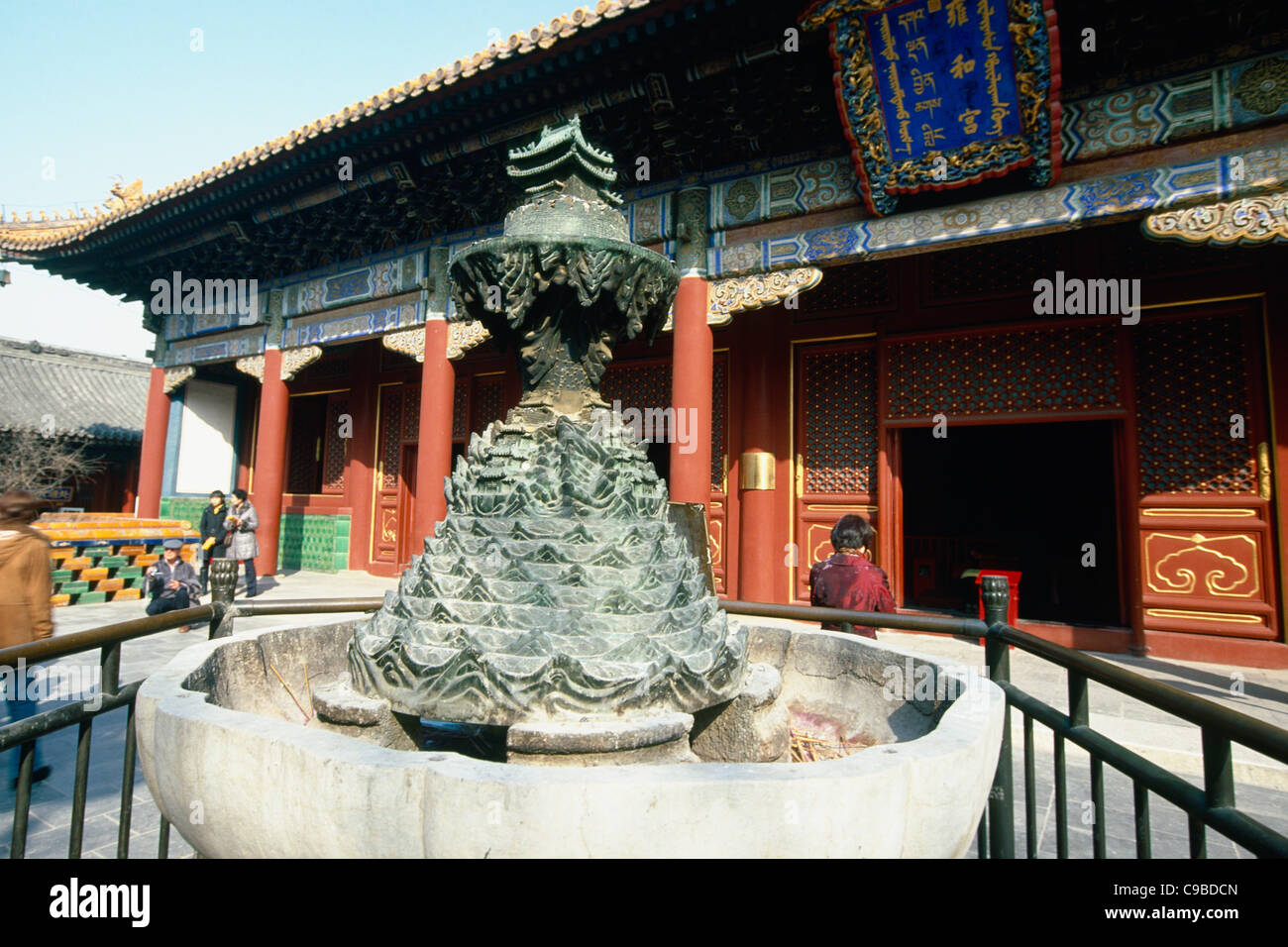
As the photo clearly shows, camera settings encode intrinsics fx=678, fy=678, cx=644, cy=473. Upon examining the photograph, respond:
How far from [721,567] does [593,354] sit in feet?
17.8

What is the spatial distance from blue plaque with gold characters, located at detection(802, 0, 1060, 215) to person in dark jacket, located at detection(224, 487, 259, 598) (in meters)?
7.22

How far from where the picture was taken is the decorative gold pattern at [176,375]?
1104 centimetres

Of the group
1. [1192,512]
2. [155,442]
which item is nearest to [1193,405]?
[1192,512]

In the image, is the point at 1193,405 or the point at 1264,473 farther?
the point at 1193,405

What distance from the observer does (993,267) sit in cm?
657

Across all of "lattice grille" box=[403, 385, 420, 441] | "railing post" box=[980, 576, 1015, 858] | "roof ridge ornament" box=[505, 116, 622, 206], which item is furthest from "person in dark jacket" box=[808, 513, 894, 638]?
"lattice grille" box=[403, 385, 420, 441]

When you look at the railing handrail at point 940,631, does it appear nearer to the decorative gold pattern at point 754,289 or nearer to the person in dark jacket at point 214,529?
the decorative gold pattern at point 754,289

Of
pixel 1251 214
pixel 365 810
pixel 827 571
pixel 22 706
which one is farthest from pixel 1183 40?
pixel 22 706

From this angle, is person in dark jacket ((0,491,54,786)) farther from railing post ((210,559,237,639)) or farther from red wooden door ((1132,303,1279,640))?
red wooden door ((1132,303,1279,640))

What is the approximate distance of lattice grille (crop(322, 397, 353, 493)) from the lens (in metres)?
11.3

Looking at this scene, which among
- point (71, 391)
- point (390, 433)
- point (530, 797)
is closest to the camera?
point (530, 797)

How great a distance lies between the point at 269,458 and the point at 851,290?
8.21 meters

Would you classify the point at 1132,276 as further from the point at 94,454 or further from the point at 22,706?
the point at 94,454

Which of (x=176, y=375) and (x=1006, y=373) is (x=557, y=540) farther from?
(x=176, y=375)
